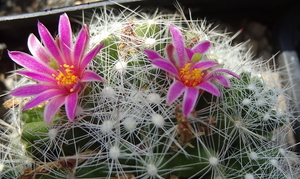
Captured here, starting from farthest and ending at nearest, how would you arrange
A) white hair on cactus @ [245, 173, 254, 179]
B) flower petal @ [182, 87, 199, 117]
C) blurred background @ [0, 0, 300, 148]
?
blurred background @ [0, 0, 300, 148], white hair on cactus @ [245, 173, 254, 179], flower petal @ [182, 87, 199, 117]

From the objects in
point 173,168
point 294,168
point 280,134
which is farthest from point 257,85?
point 173,168

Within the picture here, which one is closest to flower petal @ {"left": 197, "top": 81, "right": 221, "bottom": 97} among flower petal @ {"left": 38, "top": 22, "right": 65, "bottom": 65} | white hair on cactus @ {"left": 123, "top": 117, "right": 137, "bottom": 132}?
white hair on cactus @ {"left": 123, "top": 117, "right": 137, "bottom": 132}

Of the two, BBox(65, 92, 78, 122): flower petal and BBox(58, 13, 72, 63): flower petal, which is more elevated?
BBox(58, 13, 72, 63): flower petal

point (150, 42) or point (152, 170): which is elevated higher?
point (150, 42)

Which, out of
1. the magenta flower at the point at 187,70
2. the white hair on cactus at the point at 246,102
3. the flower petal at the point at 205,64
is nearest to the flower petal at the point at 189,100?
the magenta flower at the point at 187,70

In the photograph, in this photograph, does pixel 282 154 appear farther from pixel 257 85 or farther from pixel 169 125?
pixel 169 125

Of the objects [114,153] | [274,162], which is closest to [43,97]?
[114,153]

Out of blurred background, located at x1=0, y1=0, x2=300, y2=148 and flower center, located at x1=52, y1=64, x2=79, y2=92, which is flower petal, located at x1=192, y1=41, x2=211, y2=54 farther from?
blurred background, located at x1=0, y1=0, x2=300, y2=148

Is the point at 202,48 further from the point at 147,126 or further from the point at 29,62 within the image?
the point at 29,62
